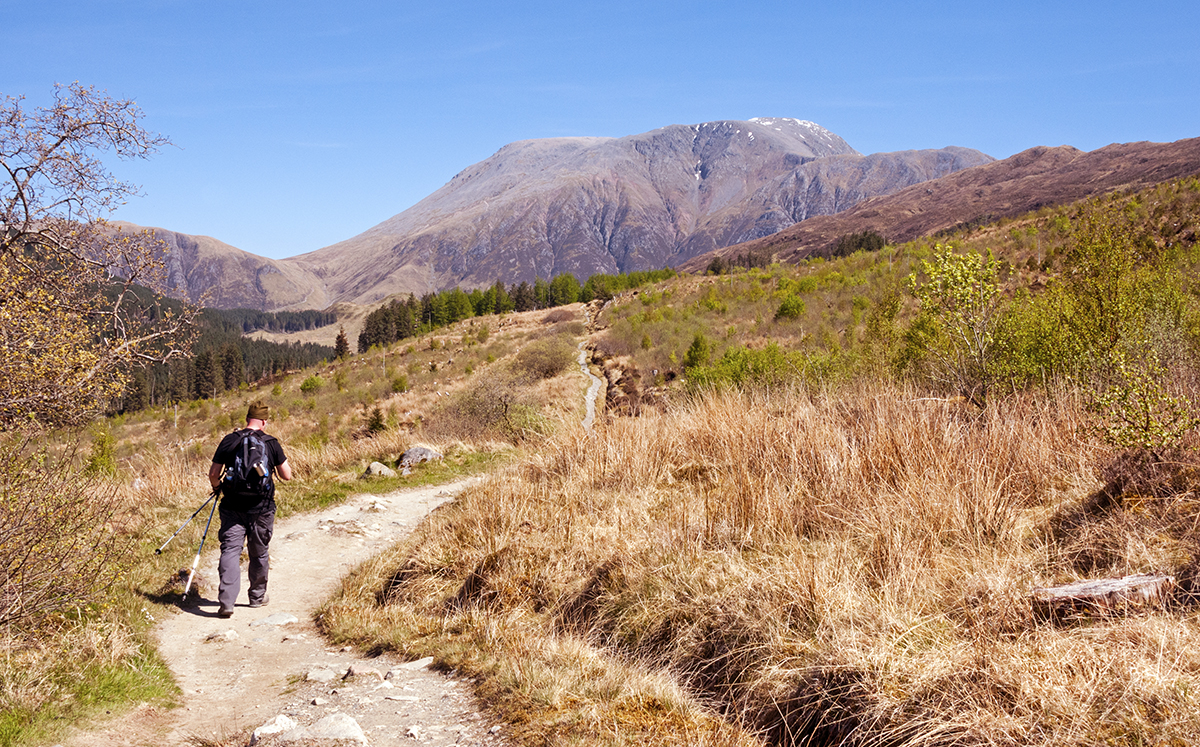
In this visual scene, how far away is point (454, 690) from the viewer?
4.50 metres

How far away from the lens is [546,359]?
136 ft

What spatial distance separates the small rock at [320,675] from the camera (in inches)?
189

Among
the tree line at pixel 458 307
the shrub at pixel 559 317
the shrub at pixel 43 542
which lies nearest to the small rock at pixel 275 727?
the shrub at pixel 43 542

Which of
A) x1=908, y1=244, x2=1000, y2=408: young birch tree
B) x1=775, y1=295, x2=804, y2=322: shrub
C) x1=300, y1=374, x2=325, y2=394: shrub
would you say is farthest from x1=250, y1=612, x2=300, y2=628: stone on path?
x1=300, y1=374, x2=325, y2=394: shrub

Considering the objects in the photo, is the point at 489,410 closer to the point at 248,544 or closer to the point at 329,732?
the point at 248,544

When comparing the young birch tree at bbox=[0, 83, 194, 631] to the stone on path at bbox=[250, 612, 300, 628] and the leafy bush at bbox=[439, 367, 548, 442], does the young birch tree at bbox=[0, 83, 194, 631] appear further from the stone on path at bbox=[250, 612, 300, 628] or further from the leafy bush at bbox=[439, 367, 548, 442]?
the leafy bush at bbox=[439, 367, 548, 442]

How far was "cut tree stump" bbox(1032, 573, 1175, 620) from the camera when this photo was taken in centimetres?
348

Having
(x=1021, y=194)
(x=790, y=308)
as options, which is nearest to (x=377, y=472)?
(x=790, y=308)

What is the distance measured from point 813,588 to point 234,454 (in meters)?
5.45

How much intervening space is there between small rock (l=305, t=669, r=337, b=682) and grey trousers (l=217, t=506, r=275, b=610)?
1936 mm

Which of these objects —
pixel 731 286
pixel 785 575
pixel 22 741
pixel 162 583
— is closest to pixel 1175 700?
pixel 785 575

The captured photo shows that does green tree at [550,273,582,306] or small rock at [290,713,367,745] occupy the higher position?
green tree at [550,273,582,306]

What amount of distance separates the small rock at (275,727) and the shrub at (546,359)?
3450 cm

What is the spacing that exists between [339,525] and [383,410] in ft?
109
